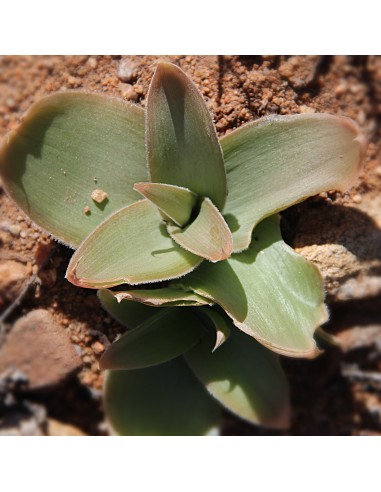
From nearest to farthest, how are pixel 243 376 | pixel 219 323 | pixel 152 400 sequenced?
1. pixel 219 323
2. pixel 243 376
3. pixel 152 400

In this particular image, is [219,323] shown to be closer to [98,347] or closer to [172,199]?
[172,199]

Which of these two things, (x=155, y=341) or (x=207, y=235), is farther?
(x=155, y=341)

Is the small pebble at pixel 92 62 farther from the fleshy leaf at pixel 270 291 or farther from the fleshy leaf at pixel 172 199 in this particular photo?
the fleshy leaf at pixel 270 291

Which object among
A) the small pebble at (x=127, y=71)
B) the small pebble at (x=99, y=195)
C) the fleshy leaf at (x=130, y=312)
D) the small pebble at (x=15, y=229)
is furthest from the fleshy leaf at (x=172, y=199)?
the small pebble at (x=15, y=229)

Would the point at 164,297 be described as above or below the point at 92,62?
below

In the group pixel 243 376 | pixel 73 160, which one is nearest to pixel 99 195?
pixel 73 160

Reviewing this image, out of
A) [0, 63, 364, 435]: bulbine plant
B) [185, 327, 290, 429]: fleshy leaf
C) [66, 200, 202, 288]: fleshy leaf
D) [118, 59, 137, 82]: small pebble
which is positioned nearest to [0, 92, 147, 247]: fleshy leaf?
[0, 63, 364, 435]: bulbine plant

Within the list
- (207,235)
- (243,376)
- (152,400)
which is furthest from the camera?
(152,400)

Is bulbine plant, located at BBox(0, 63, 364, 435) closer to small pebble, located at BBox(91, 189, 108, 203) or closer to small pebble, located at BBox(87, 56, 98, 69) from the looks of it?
small pebble, located at BBox(91, 189, 108, 203)
